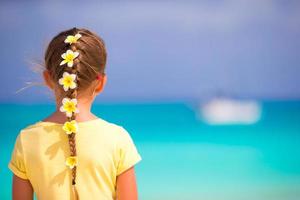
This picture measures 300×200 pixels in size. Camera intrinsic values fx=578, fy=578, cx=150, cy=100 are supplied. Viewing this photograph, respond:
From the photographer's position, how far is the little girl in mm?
1241

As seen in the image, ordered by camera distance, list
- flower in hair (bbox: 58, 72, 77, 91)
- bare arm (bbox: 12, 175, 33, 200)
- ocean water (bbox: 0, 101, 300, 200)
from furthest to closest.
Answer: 1. ocean water (bbox: 0, 101, 300, 200)
2. bare arm (bbox: 12, 175, 33, 200)
3. flower in hair (bbox: 58, 72, 77, 91)

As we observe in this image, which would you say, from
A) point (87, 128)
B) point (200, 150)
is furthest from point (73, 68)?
point (200, 150)

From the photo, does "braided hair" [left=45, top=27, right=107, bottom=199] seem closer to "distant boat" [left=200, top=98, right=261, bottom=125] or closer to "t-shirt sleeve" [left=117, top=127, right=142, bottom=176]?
"t-shirt sleeve" [left=117, top=127, right=142, bottom=176]

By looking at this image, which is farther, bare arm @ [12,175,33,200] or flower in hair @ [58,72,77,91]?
bare arm @ [12,175,33,200]

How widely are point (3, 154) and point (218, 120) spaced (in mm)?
1328

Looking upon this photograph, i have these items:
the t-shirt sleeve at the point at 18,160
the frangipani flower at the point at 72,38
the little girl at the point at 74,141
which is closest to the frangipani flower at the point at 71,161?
the little girl at the point at 74,141

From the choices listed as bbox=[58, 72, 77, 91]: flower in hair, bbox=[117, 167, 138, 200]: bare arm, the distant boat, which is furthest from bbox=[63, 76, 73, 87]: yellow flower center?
the distant boat

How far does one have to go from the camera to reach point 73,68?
1237mm

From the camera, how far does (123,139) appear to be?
127 centimetres

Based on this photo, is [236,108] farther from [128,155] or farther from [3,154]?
[128,155]

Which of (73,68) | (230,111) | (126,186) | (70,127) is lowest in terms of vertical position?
(126,186)

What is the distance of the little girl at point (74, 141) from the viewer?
4.07 ft

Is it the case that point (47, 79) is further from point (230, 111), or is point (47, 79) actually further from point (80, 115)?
point (230, 111)

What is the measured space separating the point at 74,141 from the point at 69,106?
0.25 feet
